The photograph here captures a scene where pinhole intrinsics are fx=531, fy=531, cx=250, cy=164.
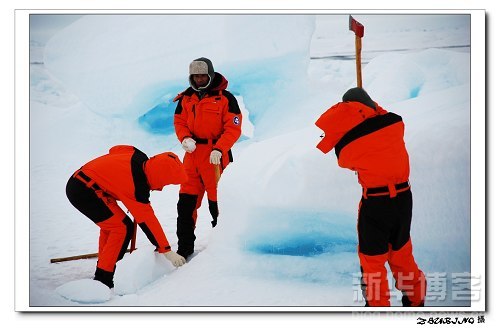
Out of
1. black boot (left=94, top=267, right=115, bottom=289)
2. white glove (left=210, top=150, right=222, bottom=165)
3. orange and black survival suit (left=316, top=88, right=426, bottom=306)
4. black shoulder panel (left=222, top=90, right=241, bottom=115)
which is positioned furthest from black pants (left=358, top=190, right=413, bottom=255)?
black boot (left=94, top=267, right=115, bottom=289)

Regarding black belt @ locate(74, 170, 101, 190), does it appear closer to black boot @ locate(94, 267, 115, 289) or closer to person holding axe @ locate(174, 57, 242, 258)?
black boot @ locate(94, 267, 115, 289)

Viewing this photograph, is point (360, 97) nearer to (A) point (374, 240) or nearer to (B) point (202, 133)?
(A) point (374, 240)

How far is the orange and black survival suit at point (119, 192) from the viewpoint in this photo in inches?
98.5

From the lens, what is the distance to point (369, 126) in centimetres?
212

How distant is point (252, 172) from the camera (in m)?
2.73

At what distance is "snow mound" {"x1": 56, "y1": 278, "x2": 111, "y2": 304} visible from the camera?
2545mm

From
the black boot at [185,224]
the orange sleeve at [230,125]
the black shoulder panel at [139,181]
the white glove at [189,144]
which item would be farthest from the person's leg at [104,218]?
the orange sleeve at [230,125]

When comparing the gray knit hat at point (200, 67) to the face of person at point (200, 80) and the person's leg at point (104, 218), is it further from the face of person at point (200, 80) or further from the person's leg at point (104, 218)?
the person's leg at point (104, 218)

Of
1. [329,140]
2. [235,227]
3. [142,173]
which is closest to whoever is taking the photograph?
[329,140]

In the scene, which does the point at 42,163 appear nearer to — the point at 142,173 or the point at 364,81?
the point at 142,173

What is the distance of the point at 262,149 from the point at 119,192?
2.62 ft

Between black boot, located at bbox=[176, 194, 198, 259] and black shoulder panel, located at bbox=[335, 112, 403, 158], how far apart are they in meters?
1.08
